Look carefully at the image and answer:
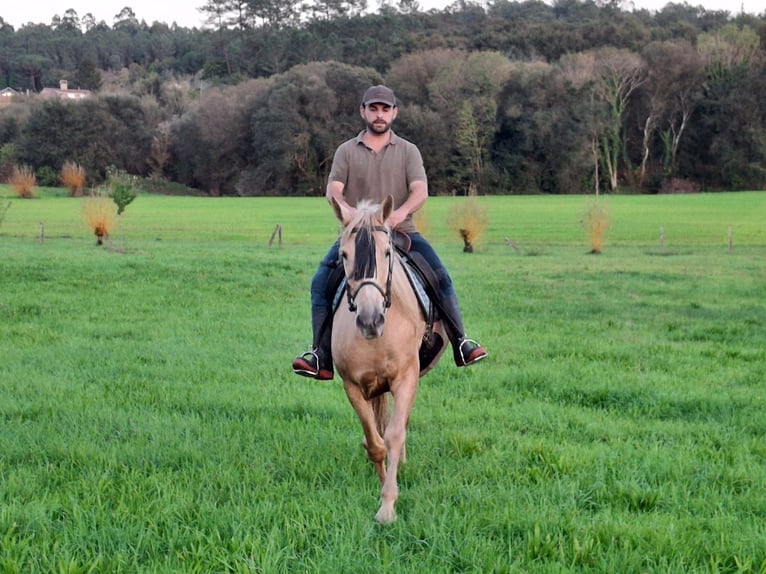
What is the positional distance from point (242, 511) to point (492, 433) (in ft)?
9.18

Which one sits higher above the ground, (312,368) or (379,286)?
(379,286)

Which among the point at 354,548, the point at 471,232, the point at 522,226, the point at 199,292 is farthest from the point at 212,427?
the point at 522,226

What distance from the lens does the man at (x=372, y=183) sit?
6.69 metres

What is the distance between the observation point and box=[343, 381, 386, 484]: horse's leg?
19.5 ft

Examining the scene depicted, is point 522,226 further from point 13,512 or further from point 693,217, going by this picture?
point 13,512

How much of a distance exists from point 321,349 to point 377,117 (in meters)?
2.00

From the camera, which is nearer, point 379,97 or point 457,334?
point 379,97

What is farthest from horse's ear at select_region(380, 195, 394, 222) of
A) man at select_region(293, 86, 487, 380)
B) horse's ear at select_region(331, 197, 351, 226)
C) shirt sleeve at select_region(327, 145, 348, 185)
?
shirt sleeve at select_region(327, 145, 348, 185)

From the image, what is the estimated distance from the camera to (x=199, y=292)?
61.0 ft

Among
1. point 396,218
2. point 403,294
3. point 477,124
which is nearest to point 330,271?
point 403,294

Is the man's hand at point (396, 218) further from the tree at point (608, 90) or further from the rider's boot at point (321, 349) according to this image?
the tree at point (608, 90)

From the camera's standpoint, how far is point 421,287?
21.7ft

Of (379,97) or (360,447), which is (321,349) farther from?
(379,97)

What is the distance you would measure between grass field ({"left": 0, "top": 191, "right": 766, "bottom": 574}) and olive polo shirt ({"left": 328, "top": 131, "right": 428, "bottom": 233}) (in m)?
2.25
